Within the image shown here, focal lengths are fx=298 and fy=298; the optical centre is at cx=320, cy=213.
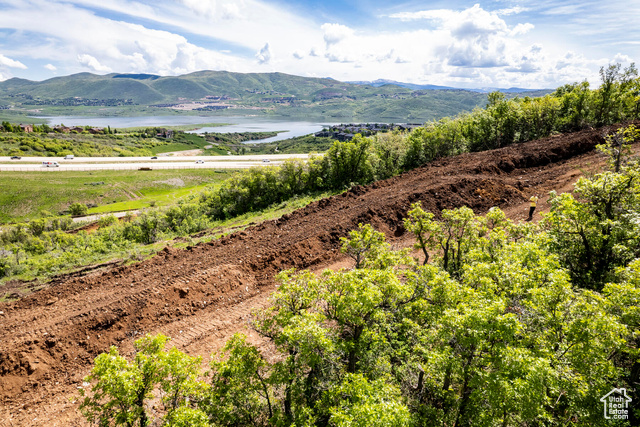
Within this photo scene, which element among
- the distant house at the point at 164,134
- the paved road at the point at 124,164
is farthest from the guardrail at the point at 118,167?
the distant house at the point at 164,134

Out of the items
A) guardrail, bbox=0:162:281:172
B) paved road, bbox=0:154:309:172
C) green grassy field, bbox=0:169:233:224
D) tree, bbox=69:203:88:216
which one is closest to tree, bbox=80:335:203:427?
green grassy field, bbox=0:169:233:224

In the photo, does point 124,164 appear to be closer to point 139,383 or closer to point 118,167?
point 118,167

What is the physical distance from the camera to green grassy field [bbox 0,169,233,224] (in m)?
58.2

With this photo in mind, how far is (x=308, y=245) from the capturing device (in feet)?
70.2

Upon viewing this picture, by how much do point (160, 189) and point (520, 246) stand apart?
74.5m

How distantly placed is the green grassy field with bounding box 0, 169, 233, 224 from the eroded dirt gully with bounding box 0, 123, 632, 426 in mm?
42897

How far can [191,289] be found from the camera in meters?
16.8

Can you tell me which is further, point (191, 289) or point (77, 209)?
point (77, 209)

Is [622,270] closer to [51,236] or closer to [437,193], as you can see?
[437,193]

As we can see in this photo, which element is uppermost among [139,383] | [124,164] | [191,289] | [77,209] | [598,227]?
[124,164]

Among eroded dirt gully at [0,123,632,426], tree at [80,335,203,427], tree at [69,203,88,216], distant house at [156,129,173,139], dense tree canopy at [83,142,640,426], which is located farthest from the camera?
distant house at [156,129,173,139]

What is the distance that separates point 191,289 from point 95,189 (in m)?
65.8

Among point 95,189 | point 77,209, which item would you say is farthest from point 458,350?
point 95,189

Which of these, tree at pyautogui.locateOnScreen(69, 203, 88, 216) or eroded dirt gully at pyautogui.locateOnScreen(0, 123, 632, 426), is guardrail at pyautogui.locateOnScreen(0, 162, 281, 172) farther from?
eroded dirt gully at pyautogui.locateOnScreen(0, 123, 632, 426)
